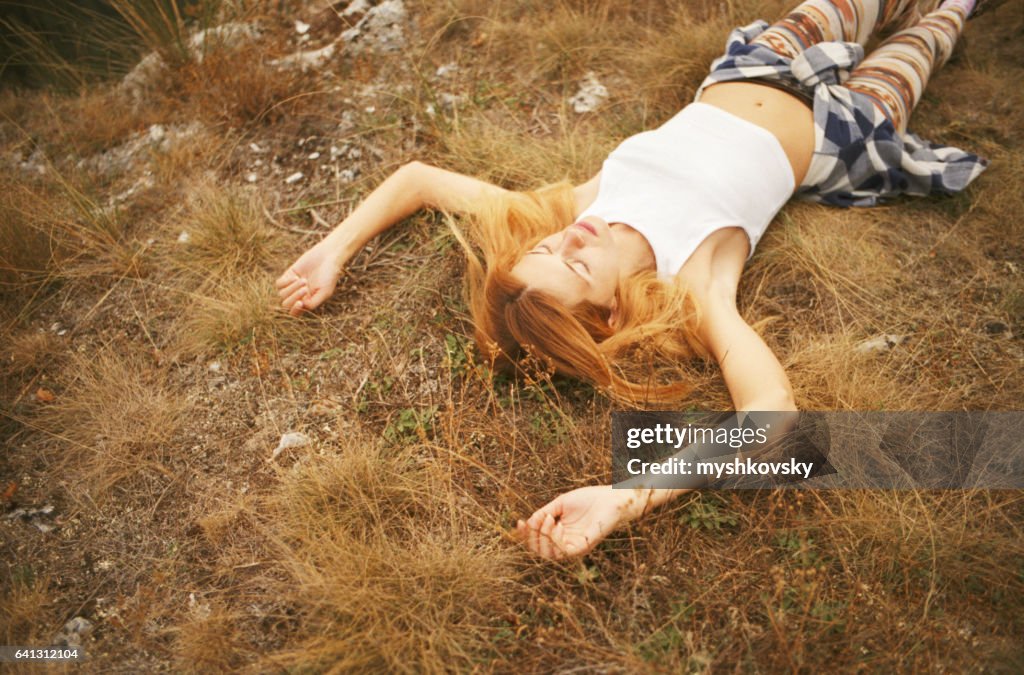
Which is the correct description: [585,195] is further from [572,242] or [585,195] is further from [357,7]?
[357,7]

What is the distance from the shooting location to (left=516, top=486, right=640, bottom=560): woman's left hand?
181 centimetres

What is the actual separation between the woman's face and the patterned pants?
1.49 meters

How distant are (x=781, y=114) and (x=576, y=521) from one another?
76.9 inches

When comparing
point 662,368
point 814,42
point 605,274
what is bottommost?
point 662,368

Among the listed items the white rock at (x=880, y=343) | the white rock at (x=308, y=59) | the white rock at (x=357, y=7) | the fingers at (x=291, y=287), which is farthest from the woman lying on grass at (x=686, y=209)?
the white rock at (x=357, y=7)

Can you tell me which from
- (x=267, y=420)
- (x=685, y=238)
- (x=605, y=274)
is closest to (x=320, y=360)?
(x=267, y=420)

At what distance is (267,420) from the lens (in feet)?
7.68

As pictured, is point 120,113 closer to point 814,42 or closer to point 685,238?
point 685,238

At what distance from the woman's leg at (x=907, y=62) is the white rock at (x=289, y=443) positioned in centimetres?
281

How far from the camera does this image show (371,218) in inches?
104

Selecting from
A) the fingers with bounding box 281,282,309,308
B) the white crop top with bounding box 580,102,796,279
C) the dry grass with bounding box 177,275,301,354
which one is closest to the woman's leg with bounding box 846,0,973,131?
the white crop top with bounding box 580,102,796,279

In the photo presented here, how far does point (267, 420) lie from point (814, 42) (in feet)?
9.90

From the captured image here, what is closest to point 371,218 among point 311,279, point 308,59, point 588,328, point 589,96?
point 311,279

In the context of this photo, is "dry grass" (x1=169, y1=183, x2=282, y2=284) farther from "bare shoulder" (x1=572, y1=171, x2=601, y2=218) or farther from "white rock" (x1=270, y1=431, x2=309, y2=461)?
"bare shoulder" (x1=572, y1=171, x2=601, y2=218)
